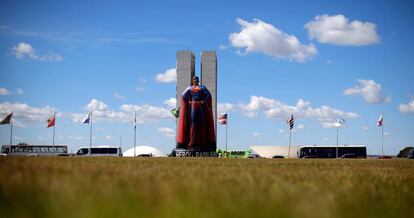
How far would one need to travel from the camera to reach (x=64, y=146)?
9706 centimetres

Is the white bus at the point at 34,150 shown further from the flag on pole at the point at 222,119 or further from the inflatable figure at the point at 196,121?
the inflatable figure at the point at 196,121

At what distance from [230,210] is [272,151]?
576 ft

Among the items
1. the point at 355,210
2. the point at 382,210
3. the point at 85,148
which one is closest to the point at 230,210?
the point at 355,210

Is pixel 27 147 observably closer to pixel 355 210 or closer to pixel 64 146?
pixel 64 146

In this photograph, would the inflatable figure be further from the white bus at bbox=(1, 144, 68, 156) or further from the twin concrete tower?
the twin concrete tower

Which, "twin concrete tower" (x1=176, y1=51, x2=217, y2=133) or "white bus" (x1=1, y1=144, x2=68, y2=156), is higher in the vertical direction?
"twin concrete tower" (x1=176, y1=51, x2=217, y2=133)

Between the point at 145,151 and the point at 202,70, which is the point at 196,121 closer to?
the point at 202,70

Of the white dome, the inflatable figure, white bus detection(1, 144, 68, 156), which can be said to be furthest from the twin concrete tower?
the inflatable figure

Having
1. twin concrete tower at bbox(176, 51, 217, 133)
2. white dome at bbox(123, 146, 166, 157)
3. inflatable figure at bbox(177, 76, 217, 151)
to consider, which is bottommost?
white dome at bbox(123, 146, 166, 157)

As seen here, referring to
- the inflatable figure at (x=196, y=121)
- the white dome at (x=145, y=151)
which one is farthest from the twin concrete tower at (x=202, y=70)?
the inflatable figure at (x=196, y=121)

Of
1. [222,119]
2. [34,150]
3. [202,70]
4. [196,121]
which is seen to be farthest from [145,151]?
[196,121]

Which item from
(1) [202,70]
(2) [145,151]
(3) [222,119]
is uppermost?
(1) [202,70]

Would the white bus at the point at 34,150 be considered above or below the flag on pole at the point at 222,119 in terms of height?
below

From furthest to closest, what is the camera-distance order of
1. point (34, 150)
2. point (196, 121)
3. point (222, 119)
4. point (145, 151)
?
point (145, 151) → point (34, 150) → point (222, 119) → point (196, 121)
